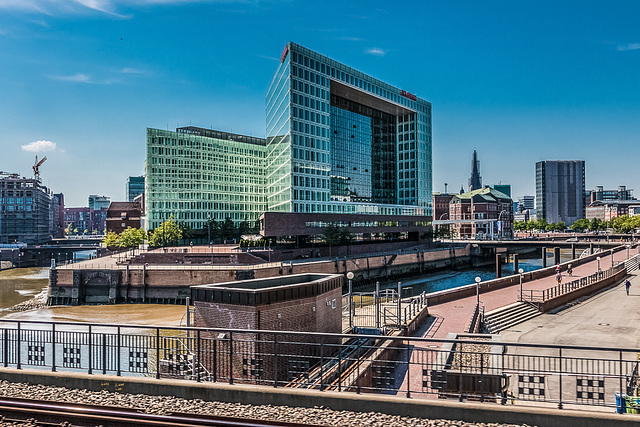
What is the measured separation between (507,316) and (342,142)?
228 feet

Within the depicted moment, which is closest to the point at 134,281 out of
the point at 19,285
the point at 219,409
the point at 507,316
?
the point at 19,285

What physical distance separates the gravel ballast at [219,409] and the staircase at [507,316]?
19.3 meters

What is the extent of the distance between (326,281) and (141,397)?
31.7ft

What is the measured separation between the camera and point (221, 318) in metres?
16.2

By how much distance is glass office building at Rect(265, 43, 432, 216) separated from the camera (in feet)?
244

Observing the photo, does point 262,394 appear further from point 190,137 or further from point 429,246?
point 190,137

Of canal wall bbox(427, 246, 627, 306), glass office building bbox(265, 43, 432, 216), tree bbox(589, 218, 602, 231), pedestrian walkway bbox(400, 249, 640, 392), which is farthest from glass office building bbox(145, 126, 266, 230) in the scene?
tree bbox(589, 218, 602, 231)

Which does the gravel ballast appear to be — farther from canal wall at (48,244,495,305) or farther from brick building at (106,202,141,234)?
brick building at (106,202,141,234)

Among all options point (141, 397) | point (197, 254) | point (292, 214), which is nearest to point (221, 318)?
point (141, 397)

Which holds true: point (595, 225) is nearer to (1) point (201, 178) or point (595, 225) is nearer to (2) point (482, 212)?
(2) point (482, 212)

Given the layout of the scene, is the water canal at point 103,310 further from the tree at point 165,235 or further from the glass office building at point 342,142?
the glass office building at point 342,142

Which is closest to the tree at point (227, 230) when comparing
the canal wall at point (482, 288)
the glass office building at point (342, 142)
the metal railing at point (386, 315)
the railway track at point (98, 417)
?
the glass office building at point (342, 142)

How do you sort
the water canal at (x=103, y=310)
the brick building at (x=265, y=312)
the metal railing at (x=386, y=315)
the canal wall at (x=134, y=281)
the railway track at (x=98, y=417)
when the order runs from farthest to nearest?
the canal wall at (x=134, y=281) < the water canal at (x=103, y=310) < the metal railing at (x=386, y=315) < the brick building at (x=265, y=312) < the railway track at (x=98, y=417)

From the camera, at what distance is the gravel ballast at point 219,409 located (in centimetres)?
868
